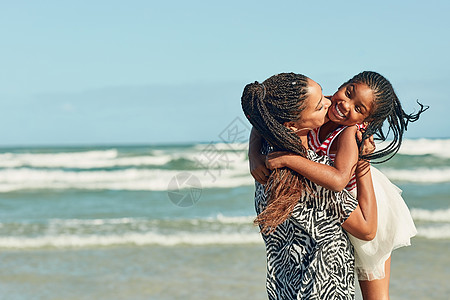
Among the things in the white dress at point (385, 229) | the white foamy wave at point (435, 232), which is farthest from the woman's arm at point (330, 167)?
the white foamy wave at point (435, 232)

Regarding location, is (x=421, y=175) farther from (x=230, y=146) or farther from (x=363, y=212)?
(x=363, y=212)

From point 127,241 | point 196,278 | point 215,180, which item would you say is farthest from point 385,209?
point 215,180

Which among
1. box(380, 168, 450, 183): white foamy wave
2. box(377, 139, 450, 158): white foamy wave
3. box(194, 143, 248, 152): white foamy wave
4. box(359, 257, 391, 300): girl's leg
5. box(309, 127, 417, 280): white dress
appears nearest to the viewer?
box(309, 127, 417, 280): white dress

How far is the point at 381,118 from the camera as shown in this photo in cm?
196

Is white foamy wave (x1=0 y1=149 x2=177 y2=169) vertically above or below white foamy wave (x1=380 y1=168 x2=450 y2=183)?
below

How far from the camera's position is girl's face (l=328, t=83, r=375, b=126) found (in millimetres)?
1915

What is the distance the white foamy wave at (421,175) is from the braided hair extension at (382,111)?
13598 mm

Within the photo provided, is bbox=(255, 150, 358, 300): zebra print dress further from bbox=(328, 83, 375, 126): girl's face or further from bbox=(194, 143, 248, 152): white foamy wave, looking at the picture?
bbox=(194, 143, 248, 152): white foamy wave

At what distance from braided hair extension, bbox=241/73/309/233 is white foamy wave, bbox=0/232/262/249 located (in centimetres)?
525

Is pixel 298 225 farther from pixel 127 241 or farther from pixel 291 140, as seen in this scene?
pixel 127 241

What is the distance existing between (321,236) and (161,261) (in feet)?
15.1

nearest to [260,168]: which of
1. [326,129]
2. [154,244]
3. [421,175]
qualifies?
[326,129]

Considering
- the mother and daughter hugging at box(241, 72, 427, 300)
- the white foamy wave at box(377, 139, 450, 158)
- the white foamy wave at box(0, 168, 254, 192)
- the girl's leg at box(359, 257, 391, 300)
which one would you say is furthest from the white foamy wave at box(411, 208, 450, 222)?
the white foamy wave at box(377, 139, 450, 158)

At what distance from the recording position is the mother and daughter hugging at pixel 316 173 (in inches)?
71.9
